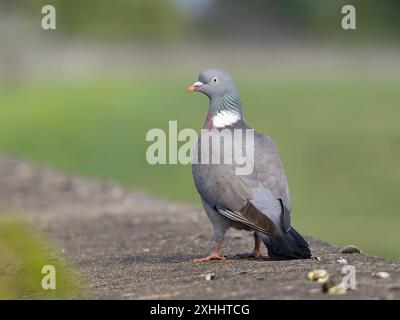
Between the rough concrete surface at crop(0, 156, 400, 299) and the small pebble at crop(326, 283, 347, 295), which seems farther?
the rough concrete surface at crop(0, 156, 400, 299)

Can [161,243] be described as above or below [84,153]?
below

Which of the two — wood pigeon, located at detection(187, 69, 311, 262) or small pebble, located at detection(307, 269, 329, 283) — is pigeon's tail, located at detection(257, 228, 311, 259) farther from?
small pebble, located at detection(307, 269, 329, 283)

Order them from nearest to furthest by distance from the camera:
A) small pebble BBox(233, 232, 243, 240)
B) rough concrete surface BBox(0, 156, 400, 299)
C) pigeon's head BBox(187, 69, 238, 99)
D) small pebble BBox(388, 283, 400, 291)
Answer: small pebble BBox(388, 283, 400, 291), rough concrete surface BBox(0, 156, 400, 299), pigeon's head BBox(187, 69, 238, 99), small pebble BBox(233, 232, 243, 240)

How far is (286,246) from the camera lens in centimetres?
802

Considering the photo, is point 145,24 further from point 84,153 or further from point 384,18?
point 84,153

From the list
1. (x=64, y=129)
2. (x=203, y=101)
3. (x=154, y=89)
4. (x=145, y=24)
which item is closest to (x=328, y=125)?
(x=64, y=129)

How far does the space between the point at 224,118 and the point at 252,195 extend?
846 millimetres

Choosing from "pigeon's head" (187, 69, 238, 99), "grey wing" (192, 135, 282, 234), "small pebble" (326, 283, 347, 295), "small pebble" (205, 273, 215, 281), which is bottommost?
"small pebble" (326, 283, 347, 295)

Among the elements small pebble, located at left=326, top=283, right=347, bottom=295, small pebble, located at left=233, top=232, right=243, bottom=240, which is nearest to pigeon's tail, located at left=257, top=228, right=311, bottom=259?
small pebble, located at left=326, top=283, right=347, bottom=295

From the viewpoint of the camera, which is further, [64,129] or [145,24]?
[145,24]

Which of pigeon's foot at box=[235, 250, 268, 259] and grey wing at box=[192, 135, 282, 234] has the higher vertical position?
grey wing at box=[192, 135, 282, 234]

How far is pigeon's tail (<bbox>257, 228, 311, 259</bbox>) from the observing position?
26.3 feet

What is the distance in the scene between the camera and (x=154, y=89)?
2056 inches
